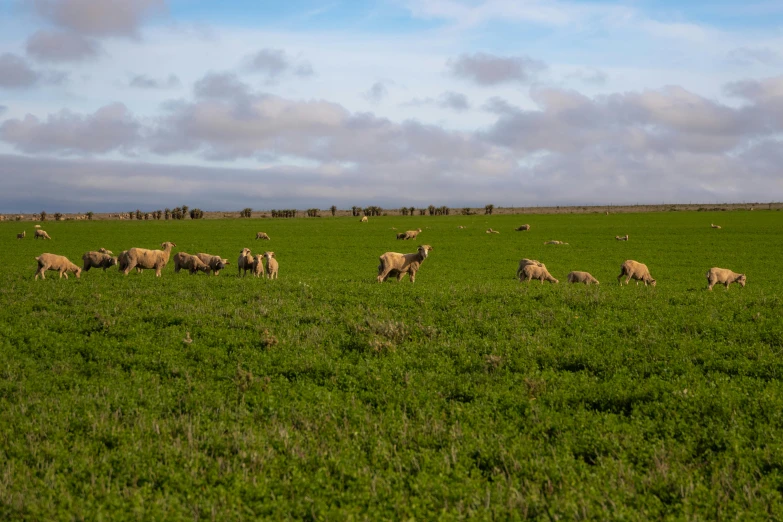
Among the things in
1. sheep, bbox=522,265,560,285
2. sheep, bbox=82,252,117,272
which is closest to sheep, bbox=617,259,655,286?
sheep, bbox=522,265,560,285

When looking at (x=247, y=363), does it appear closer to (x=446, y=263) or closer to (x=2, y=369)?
(x=2, y=369)

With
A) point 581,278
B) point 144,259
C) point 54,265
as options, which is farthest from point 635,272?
point 54,265

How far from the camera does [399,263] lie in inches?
1065

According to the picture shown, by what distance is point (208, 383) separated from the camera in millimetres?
11078

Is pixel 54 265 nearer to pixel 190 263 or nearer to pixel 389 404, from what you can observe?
pixel 190 263

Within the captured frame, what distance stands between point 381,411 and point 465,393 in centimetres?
174

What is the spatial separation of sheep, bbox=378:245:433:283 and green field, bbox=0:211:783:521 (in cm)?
723

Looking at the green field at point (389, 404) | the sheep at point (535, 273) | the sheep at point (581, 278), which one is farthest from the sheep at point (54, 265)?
the sheep at point (581, 278)

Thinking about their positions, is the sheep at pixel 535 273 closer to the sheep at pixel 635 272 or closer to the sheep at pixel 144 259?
the sheep at pixel 635 272

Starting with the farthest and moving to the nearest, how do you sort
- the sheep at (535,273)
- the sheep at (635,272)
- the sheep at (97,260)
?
the sheep at (97,260)
the sheep at (635,272)
the sheep at (535,273)

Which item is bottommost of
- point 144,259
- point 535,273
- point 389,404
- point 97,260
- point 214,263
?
point 389,404

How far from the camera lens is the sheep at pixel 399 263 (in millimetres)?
26578

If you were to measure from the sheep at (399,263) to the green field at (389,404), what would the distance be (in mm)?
7233

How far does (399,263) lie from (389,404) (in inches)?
674
